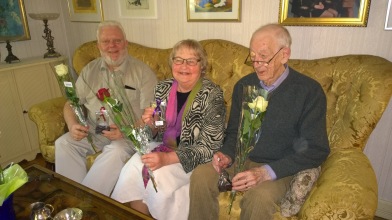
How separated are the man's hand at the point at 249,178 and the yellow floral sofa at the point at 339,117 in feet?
0.49

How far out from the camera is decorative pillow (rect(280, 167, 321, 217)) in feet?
4.43

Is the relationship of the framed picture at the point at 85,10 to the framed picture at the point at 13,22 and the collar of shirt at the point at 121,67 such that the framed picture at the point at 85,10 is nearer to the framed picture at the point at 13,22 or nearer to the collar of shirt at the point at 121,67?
the framed picture at the point at 13,22

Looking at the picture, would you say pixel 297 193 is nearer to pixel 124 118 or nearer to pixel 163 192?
pixel 163 192

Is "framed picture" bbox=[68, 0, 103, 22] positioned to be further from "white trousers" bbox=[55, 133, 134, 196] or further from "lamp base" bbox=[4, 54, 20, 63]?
"white trousers" bbox=[55, 133, 134, 196]

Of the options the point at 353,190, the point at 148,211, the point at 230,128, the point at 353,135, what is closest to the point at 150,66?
the point at 230,128

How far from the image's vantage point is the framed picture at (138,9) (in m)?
2.73

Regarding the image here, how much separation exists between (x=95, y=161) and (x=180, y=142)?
645 mm

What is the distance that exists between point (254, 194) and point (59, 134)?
1.65 metres

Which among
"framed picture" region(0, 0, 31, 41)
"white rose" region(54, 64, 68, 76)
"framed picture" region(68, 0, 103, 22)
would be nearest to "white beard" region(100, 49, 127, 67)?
"white rose" region(54, 64, 68, 76)

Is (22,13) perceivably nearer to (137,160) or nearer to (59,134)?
(59,134)

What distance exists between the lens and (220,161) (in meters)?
1.59

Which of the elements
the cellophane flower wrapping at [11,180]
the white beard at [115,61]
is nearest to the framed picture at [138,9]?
the white beard at [115,61]

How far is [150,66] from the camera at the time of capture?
2504mm

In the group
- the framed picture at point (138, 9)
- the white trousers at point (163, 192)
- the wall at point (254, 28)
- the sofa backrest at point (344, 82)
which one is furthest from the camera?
the framed picture at point (138, 9)
